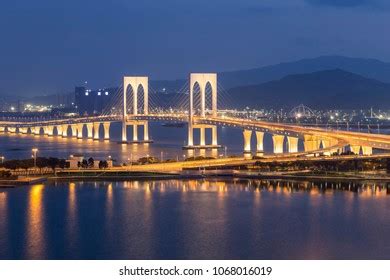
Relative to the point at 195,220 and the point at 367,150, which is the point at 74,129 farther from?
the point at 195,220

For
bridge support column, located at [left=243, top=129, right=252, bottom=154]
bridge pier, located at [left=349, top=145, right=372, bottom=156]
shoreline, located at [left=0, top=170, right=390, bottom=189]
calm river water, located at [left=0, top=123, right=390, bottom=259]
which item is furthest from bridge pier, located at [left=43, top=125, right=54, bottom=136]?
calm river water, located at [left=0, top=123, right=390, bottom=259]

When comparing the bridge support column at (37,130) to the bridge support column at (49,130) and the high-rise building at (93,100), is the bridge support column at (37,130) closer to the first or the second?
the bridge support column at (49,130)

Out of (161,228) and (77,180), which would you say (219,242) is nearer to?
(161,228)

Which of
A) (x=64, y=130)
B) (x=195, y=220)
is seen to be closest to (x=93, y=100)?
(x=64, y=130)

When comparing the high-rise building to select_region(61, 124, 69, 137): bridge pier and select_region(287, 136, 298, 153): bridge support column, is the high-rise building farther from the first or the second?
select_region(287, 136, 298, 153): bridge support column

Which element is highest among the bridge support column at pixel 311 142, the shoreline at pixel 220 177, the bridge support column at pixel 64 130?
the bridge support column at pixel 64 130

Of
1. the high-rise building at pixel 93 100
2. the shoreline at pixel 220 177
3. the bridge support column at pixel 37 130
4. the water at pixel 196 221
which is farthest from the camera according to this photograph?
the high-rise building at pixel 93 100

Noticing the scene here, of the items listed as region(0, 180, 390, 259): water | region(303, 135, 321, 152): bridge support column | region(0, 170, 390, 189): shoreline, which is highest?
region(303, 135, 321, 152): bridge support column

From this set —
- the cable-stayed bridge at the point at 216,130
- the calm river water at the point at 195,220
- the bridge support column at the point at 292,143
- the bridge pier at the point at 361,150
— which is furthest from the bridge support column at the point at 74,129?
the calm river water at the point at 195,220
